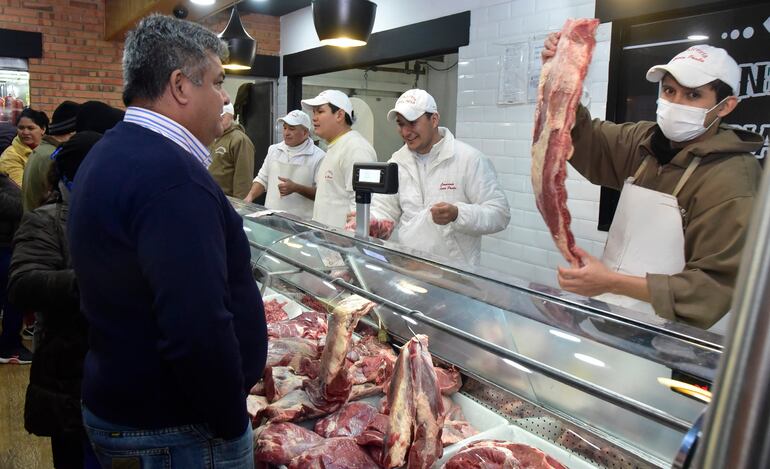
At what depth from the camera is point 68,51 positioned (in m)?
8.59

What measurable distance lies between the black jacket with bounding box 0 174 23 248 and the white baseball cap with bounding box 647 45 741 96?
5211 mm

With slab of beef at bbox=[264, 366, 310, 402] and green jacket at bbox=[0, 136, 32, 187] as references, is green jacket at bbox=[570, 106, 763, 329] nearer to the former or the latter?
slab of beef at bbox=[264, 366, 310, 402]

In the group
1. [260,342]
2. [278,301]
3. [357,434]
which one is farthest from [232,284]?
[278,301]

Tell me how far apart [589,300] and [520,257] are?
3.53 meters

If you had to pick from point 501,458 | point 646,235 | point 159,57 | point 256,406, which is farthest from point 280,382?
point 646,235

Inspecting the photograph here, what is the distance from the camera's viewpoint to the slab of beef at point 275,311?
105 inches

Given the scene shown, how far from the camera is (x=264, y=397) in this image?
2066 mm

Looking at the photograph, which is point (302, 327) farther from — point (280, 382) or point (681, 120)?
point (681, 120)

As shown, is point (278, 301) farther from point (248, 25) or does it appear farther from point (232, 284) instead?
point (248, 25)

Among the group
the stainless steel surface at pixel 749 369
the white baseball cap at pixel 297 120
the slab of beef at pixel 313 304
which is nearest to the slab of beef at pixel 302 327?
the slab of beef at pixel 313 304

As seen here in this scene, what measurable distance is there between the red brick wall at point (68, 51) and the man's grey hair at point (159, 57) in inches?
318

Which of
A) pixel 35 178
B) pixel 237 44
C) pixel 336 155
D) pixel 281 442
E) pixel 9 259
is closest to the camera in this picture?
pixel 281 442

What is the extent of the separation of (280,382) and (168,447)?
0.59 metres

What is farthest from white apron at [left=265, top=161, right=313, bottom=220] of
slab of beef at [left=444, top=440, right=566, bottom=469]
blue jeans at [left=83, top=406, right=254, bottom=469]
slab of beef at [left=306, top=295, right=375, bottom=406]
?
slab of beef at [left=444, top=440, right=566, bottom=469]
